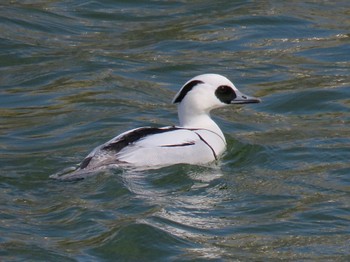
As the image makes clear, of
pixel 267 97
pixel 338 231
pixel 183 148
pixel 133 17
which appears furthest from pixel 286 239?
pixel 133 17

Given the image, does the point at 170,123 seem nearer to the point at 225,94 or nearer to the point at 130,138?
the point at 225,94

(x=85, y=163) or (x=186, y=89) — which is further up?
(x=186, y=89)

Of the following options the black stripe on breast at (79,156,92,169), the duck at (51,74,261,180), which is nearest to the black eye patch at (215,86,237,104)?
the duck at (51,74,261,180)

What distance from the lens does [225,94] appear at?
11.3m

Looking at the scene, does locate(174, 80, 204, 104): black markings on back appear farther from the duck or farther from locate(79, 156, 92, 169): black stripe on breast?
locate(79, 156, 92, 169): black stripe on breast

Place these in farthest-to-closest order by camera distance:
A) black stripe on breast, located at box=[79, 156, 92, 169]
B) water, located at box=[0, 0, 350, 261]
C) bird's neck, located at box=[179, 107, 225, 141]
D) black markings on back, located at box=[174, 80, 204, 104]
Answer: bird's neck, located at box=[179, 107, 225, 141] → black markings on back, located at box=[174, 80, 204, 104] → black stripe on breast, located at box=[79, 156, 92, 169] → water, located at box=[0, 0, 350, 261]

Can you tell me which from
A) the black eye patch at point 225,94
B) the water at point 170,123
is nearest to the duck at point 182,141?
the black eye patch at point 225,94

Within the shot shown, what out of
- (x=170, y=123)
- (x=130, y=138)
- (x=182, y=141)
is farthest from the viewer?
(x=170, y=123)

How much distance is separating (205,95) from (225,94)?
0.61ft

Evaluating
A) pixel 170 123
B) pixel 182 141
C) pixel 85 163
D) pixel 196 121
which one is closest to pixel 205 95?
pixel 196 121

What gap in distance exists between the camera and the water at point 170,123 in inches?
352

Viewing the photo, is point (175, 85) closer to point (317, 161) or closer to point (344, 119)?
point (344, 119)

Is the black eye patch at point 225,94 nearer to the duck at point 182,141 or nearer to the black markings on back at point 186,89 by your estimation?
the duck at point 182,141

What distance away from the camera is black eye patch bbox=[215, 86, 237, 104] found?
36.9 ft
